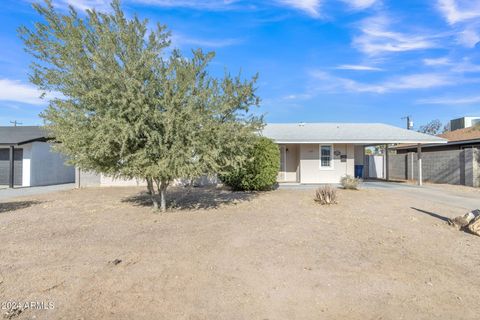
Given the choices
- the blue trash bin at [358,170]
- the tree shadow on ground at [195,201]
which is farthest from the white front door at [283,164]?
the tree shadow on ground at [195,201]

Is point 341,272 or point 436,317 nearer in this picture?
point 436,317

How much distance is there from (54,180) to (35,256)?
19.5 metres

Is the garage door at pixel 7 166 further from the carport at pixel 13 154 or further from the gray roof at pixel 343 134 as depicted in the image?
the gray roof at pixel 343 134

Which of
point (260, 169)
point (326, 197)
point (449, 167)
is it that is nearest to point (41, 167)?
point (260, 169)

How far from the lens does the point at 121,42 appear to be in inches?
352

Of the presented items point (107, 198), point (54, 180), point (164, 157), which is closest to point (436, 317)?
point (164, 157)

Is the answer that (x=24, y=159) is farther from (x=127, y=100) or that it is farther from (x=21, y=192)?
(x=127, y=100)

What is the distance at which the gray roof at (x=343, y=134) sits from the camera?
712 inches

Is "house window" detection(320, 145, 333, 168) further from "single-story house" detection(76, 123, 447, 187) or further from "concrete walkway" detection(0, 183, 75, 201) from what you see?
"concrete walkway" detection(0, 183, 75, 201)

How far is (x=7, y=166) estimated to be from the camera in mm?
21094

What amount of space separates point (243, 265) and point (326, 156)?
48.9 feet

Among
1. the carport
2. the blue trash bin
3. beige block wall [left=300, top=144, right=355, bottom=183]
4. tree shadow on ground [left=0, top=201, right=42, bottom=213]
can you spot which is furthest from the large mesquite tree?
the blue trash bin

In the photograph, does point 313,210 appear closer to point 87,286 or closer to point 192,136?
point 192,136

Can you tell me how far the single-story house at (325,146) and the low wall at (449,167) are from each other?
1.36 meters
